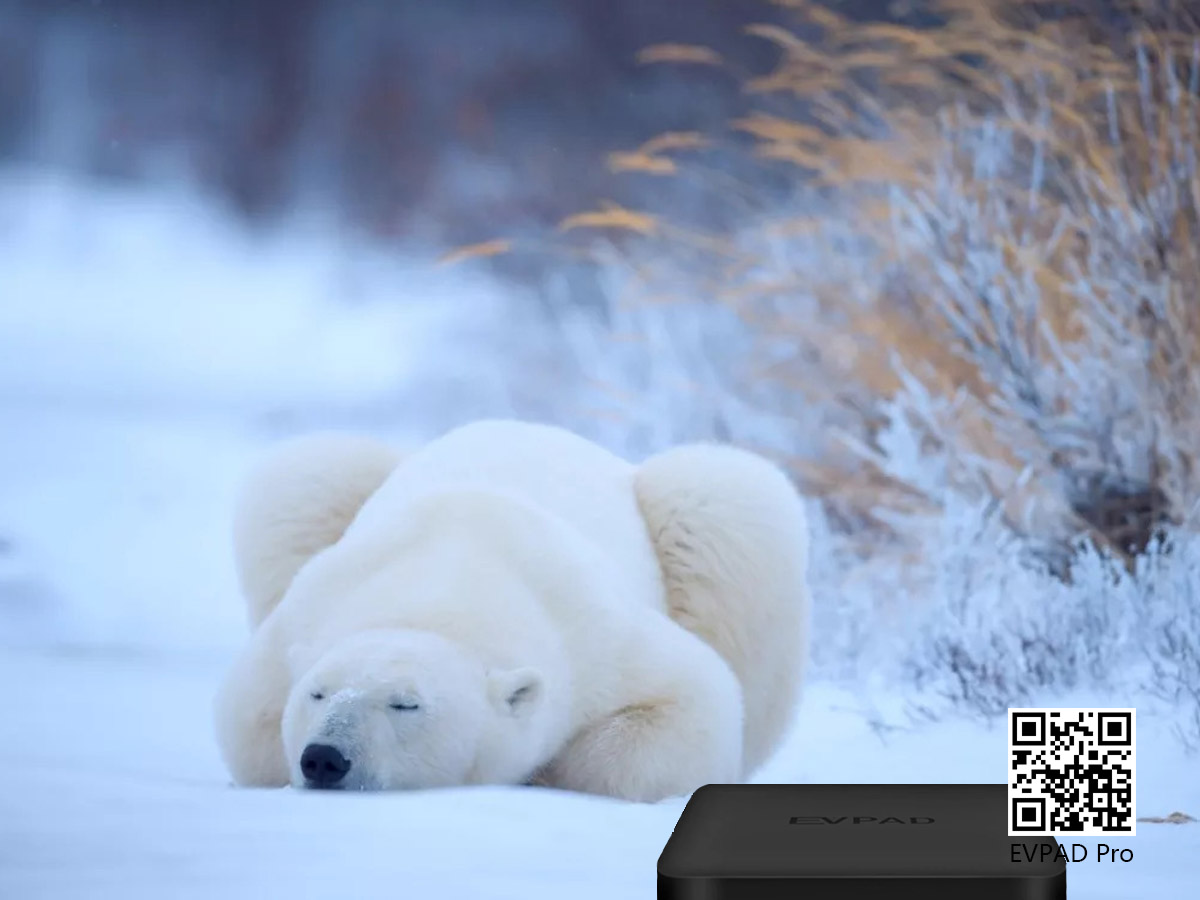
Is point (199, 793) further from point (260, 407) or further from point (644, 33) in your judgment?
point (644, 33)

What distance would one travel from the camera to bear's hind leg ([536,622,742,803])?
2502mm

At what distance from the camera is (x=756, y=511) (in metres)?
2.85

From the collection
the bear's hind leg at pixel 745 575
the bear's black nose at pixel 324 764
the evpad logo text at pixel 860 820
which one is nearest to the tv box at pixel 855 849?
the evpad logo text at pixel 860 820

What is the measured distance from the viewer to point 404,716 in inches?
89.1

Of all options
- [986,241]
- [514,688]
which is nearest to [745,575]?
[514,688]

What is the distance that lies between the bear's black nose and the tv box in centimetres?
46

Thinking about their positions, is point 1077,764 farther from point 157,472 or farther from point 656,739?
point 157,472

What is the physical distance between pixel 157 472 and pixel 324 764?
0.97m

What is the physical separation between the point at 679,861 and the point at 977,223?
1.58 metres

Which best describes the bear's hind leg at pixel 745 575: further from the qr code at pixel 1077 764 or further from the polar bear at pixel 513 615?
the qr code at pixel 1077 764

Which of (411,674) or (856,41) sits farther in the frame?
(856,41)

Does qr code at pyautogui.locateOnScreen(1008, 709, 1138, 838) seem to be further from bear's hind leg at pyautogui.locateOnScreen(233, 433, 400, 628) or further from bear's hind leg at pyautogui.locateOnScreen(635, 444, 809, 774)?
bear's hind leg at pyautogui.locateOnScreen(233, 433, 400, 628)

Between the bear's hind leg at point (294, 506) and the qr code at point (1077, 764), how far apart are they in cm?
126

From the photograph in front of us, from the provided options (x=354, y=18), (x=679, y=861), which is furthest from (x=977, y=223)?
(x=679, y=861)
